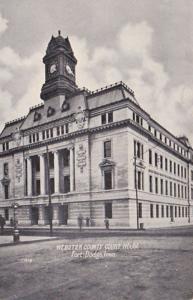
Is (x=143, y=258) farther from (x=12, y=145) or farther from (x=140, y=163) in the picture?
(x=12, y=145)

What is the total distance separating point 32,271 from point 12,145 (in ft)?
113

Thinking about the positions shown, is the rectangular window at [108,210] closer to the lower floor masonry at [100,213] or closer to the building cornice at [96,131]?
the lower floor masonry at [100,213]

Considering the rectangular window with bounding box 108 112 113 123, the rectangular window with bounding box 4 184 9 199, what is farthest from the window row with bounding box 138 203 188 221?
the rectangular window with bounding box 4 184 9 199

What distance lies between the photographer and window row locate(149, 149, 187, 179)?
128 ft

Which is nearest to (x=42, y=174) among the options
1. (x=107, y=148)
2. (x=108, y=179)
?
Answer: (x=108, y=179)

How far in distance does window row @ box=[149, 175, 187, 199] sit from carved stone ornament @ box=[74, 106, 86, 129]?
9890 millimetres

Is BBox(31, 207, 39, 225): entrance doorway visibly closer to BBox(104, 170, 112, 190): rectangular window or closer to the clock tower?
BBox(104, 170, 112, 190): rectangular window

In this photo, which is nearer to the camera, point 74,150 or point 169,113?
point 169,113

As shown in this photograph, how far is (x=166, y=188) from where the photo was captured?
43406 mm

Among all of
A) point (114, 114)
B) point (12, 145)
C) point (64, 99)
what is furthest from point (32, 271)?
point (12, 145)

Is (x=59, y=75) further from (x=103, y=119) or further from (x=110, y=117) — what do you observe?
(x=110, y=117)

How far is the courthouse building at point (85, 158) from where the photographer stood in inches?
1283

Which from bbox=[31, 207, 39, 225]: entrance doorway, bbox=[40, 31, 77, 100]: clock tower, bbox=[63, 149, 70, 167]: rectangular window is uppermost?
bbox=[40, 31, 77, 100]: clock tower

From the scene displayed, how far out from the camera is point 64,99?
38438 mm
